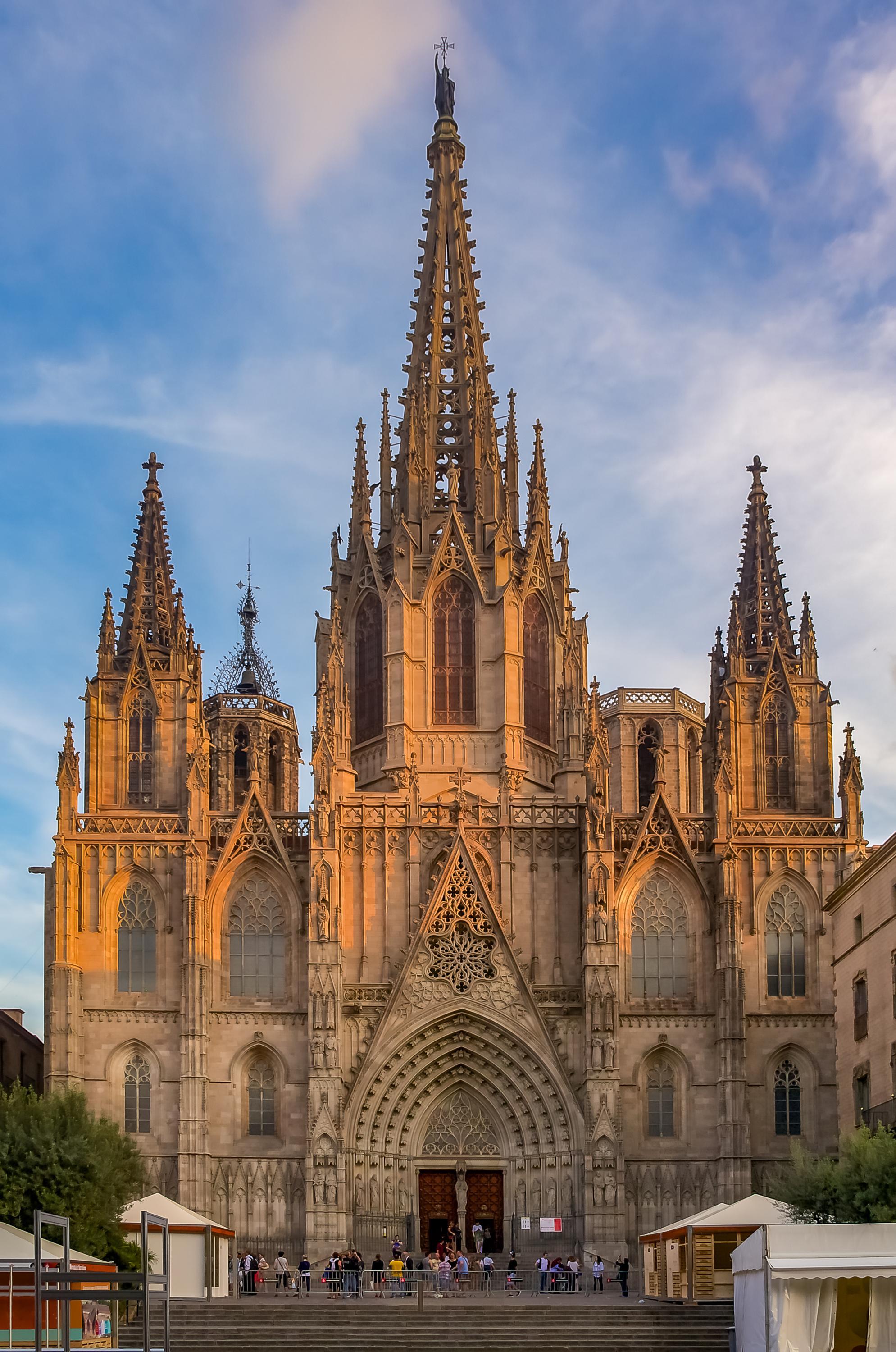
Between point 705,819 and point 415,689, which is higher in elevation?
point 415,689

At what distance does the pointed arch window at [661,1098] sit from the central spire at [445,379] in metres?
18.8

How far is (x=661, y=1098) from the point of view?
199ft

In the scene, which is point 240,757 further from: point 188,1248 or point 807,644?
point 188,1248

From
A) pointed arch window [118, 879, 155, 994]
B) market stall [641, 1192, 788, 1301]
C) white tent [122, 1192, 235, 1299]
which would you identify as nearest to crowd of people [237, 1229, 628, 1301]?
white tent [122, 1192, 235, 1299]

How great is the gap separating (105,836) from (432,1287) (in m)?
17.5

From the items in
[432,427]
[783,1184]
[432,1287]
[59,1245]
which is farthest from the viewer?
[432,427]

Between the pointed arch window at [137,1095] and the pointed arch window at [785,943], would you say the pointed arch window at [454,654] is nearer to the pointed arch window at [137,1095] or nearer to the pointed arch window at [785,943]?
the pointed arch window at [785,943]

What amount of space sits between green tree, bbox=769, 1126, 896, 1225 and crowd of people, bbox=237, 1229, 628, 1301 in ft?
29.7

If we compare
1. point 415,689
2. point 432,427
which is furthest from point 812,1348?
point 432,427

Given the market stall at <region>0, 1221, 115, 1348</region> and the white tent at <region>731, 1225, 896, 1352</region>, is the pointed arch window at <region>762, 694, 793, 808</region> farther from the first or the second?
the market stall at <region>0, 1221, 115, 1348</region>

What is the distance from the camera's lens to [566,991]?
60.7 m

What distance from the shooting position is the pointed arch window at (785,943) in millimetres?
61562

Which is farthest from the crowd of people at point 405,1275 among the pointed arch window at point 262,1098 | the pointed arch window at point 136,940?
the pointed arch window at point 136,940

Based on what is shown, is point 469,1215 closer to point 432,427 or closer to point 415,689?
point 415,689
